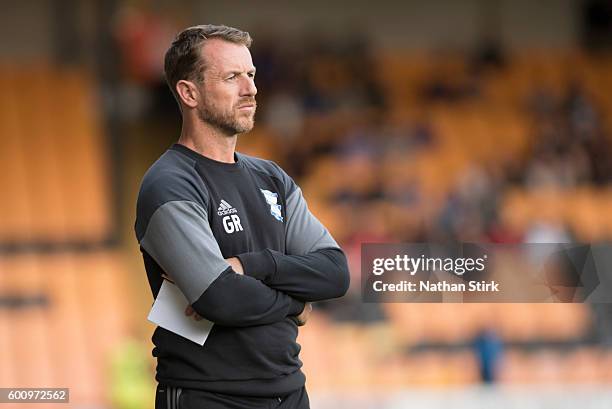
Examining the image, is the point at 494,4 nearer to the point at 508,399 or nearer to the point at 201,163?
the point at 508,399

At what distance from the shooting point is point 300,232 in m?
2.86

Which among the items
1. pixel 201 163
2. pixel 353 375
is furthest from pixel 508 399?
pixel 201 163

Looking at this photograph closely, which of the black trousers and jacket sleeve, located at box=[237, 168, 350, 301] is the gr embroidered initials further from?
the black trousers

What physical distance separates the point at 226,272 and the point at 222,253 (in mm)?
108

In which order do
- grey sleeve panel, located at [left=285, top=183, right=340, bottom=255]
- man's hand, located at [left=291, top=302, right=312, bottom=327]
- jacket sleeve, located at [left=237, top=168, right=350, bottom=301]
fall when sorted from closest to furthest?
jacket sleeve, located at [left=237, top=168, right=350, bottom=301] < man's hand, located at [left=291, top=302, right=312, bottom=327] < grey sleeve panel, located at [left=285, top=183, right=340, bottom=255]

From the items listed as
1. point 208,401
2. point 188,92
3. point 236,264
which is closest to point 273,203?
point 236,264

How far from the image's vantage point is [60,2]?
45.2 feet

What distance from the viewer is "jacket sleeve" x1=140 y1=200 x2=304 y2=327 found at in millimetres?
2523

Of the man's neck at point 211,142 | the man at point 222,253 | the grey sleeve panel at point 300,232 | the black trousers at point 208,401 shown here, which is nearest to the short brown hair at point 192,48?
the man at point 222,253

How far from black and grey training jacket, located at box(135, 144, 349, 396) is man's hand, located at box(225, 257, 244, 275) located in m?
0.01

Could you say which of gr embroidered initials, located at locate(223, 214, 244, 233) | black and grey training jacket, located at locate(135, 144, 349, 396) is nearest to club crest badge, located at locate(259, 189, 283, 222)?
black and grey training jacket, located at locate(135, 144, 349, 396)

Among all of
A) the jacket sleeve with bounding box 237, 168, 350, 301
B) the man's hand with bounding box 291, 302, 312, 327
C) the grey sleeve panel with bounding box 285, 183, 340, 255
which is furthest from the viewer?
the grey sleeve panel with bounding box 285, 183, 340, 255

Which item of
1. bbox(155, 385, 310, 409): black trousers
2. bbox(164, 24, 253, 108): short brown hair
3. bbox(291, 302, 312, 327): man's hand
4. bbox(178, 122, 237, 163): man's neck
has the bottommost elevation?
bbox(155, 385, 310, 409): black trousers

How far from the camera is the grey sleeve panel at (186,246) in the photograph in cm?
253
